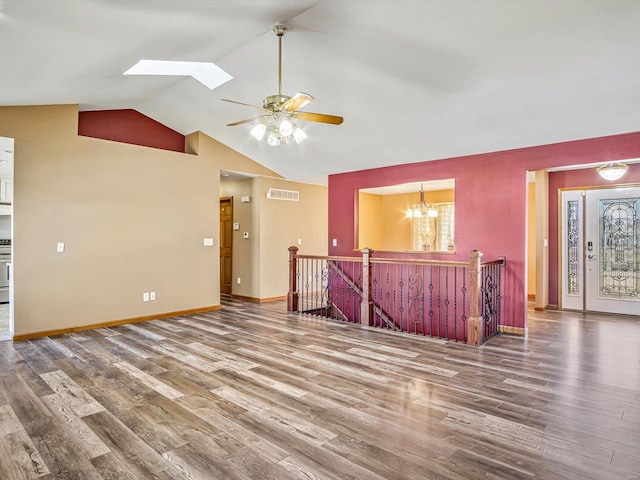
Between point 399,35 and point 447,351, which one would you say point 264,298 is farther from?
point 399,35

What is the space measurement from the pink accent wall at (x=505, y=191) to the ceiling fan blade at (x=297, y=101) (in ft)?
11.1

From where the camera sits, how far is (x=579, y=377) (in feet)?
11.5

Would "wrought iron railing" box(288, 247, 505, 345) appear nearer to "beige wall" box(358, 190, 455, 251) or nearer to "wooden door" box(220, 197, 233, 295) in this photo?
"wooden door" box(220, 197, 233, 295)

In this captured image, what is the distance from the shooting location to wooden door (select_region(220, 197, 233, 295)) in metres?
8.47

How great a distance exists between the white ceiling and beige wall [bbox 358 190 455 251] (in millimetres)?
4131

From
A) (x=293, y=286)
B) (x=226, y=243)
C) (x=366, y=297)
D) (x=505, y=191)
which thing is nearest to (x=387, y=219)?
(x=226, y=243)

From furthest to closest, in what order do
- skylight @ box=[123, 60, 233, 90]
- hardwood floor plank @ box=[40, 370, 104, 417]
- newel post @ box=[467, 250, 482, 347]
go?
1. newel post @ box=[467, 250, 482, 347]
2. skylight @ box=[123, 60, 233, 90]
3. hardwood floor plank @ box=[40, 370, 104, 417]

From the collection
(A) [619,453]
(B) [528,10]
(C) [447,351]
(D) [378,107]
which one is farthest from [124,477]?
(D) [378,107]

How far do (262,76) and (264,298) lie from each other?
4.52 m

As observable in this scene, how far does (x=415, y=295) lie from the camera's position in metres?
6.38

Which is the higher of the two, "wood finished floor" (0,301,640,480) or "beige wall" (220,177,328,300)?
"beige wall" (220,177,328,300)

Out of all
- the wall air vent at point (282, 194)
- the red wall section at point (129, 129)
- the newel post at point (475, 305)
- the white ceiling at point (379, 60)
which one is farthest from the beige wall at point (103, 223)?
the newel post at point (475, 305)

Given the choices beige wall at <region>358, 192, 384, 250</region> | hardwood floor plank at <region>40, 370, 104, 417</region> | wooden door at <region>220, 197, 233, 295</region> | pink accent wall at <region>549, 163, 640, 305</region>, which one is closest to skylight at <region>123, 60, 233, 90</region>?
hardwood floor plank at <region>40, 370, 104, 417</region>

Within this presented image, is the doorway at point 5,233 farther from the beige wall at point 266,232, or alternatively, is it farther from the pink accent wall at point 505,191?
the pink accent wall at point 505,191
